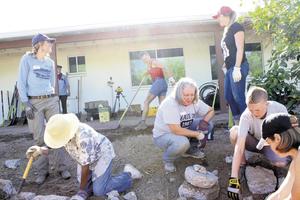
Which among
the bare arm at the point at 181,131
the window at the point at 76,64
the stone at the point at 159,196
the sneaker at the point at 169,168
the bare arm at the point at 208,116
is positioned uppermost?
the window at the point at 76,64

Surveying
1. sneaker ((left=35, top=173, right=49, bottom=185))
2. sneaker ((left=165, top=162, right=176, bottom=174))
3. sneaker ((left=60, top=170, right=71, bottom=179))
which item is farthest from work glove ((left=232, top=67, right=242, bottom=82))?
sneaker ((left=35, top=173, right=49, bottom=185))

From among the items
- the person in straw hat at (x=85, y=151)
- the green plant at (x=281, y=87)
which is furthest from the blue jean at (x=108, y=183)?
the green plant at (x=281, y=87)

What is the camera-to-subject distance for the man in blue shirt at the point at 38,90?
4.25 m

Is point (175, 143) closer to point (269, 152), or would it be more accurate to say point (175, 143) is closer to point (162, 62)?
point (269, 152)

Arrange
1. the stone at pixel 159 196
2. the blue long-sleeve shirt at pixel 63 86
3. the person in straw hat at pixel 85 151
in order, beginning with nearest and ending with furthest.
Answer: the person in straw hat at pixel 85 151, the stone at pixel 159 196, the blue long-sleeve shirt at pixel 63 86

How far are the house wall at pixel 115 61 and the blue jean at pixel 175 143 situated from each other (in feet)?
21.0

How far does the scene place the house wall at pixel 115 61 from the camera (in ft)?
35.2

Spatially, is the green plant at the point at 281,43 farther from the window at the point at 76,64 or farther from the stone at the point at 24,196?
the window at the point at 76,64

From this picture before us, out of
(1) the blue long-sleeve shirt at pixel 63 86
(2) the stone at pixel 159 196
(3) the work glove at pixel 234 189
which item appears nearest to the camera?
(3) the work glove at pixel 234 189

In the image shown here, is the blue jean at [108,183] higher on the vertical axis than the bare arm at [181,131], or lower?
lower

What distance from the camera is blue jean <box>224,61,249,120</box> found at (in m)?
4.35

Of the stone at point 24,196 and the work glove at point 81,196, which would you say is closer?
the work glove at point 81,196

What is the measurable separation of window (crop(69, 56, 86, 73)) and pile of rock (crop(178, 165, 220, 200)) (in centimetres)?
761

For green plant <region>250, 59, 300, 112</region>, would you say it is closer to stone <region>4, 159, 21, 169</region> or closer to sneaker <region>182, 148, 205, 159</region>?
sneaker <region>182, 148, 205, 159</region>
